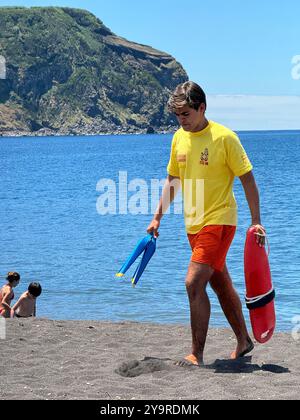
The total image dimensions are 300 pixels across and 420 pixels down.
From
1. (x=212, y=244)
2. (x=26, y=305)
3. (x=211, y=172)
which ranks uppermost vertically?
(x=211, y=172)

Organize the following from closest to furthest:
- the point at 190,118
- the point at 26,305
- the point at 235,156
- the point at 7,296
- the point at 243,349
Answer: the point at 235,156, the point at 190,118, the point at 243,349, the point at 26,305, the point at 7,296

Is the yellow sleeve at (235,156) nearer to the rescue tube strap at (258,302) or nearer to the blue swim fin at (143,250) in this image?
the rescue tube strap at (258,302)

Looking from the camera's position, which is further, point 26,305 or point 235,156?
point 26,305

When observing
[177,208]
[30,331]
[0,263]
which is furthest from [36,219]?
[30,331]

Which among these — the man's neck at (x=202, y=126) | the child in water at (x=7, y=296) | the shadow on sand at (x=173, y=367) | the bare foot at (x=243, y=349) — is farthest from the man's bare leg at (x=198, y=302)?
the child in water at (x=7, y=296)

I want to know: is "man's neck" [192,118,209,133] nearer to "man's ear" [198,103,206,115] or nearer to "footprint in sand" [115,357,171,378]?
"man's ear" [198,103,206,115]

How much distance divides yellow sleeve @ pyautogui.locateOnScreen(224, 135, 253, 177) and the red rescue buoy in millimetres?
606

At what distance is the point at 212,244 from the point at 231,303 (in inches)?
27.7

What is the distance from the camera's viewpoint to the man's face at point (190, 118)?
6.77 metres

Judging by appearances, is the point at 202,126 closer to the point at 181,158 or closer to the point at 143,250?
the point at 181,158

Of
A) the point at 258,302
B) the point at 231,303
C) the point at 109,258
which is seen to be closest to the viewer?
the point at 258,302

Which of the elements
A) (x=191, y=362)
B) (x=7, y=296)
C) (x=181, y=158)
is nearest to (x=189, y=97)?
(x=181, y=158)

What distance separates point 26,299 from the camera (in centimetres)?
1111

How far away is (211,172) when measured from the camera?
6734mm
